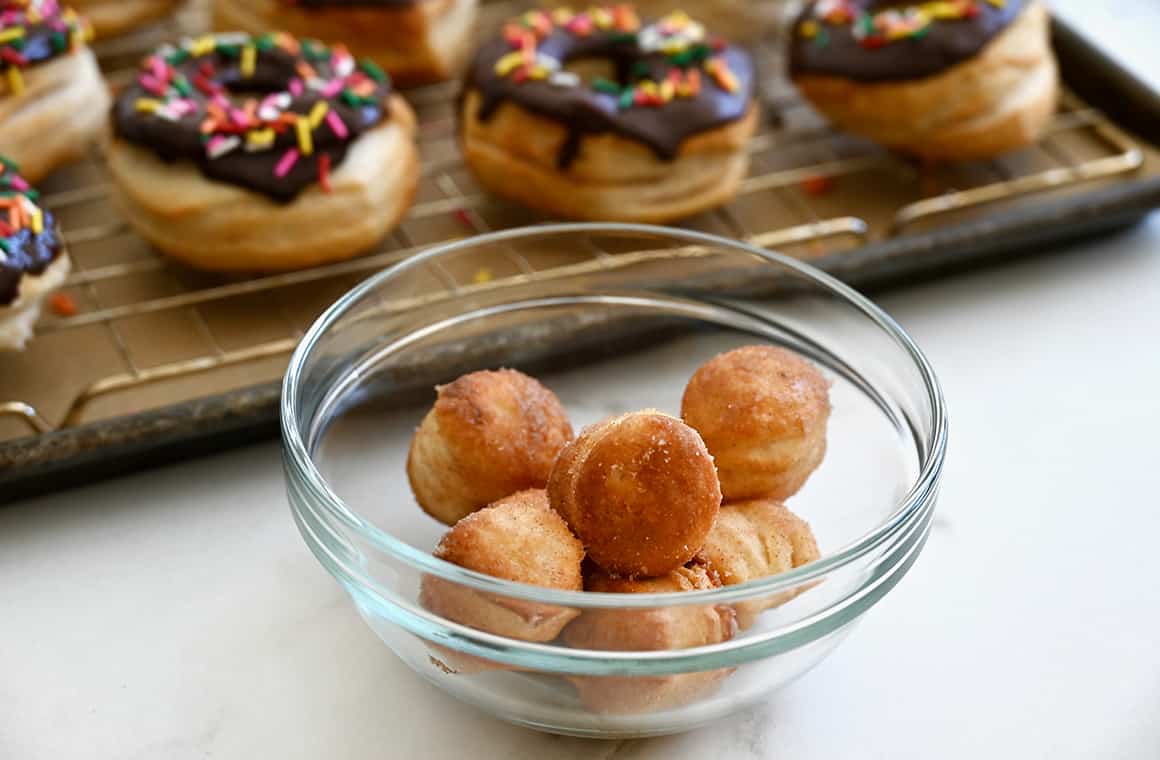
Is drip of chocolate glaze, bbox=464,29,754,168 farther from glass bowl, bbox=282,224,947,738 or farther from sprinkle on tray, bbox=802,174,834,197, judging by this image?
glass bowl, bbox=282,224,947,738

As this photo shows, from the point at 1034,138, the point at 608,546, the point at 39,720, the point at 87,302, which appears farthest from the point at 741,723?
the point at 1034,138

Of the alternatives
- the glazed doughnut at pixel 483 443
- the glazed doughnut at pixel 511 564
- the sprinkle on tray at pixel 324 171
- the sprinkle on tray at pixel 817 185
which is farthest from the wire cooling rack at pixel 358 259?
the glazed doughnut at pixel 511 564

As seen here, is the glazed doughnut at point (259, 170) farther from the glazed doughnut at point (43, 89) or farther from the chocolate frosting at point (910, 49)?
the chocolate frosting at point (910, 49)

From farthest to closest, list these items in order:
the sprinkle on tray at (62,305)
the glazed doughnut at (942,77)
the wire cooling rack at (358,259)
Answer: the glazed doughnut at (942,77) < the sprinkle on tray at (62,305) < the wire cooling rack at (358,259)

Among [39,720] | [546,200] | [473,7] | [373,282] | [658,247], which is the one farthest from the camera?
[473,7]

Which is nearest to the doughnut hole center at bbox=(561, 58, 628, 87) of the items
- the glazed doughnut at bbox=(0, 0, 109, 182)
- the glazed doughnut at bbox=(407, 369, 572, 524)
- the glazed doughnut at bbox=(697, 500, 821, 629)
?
the glazed doughnut at bbox=(0, 0, 109, 182)

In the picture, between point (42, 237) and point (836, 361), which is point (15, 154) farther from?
point (836, 361)
